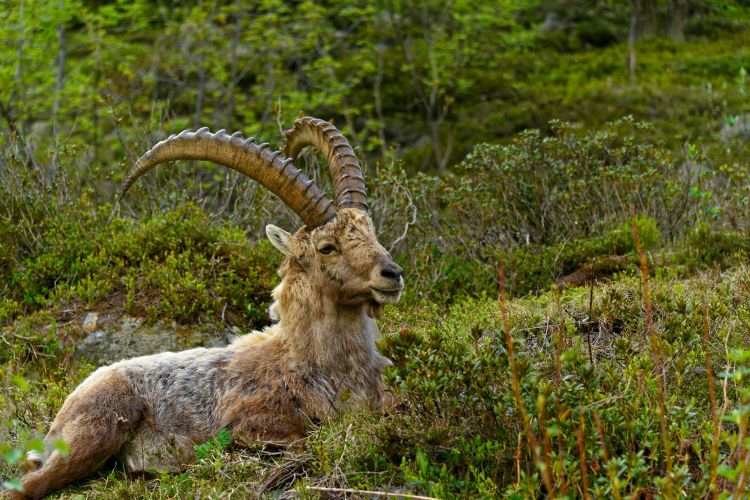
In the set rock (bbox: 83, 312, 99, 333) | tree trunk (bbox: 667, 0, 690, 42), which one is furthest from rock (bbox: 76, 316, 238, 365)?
tree trunk (bbox: 667, 0, 690, 42)

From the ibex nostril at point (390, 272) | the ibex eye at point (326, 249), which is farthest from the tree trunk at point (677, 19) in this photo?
the ibex nostril at point (390, 272)

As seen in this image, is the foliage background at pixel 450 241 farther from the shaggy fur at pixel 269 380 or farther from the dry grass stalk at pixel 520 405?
the shaggy fur at pixel 269 380

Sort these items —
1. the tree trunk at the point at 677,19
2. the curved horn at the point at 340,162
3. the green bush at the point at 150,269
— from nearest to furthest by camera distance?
the curved horn at the point at 340,162, the green bush at the point at 150,269, the tree trunk at the point at 677,19

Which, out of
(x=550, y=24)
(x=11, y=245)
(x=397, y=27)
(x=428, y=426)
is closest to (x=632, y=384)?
(x=428, y=426)

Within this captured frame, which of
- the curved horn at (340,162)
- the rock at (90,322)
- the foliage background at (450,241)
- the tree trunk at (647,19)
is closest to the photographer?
the foliage background at (450,241)

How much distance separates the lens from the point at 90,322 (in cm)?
874

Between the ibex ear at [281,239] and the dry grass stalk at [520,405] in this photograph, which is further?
the ibex ear at [281,239]

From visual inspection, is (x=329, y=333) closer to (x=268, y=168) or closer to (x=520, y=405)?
(x=268, y=168)

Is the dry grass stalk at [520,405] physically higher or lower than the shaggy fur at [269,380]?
higher

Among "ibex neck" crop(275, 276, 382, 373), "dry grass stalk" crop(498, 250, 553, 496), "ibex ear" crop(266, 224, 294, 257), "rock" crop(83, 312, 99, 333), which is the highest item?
"dry grass stalk" crop(498, 250, 553, 496)

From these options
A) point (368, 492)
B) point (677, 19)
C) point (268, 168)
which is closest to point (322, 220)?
point (268, 168)

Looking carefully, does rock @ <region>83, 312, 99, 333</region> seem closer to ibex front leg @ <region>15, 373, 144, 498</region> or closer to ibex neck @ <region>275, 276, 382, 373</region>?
ibex front leg @ <region>15, 373, 144, 498</region>

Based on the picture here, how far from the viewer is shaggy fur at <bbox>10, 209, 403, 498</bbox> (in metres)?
6.14

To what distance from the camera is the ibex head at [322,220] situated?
6293 millimetres
